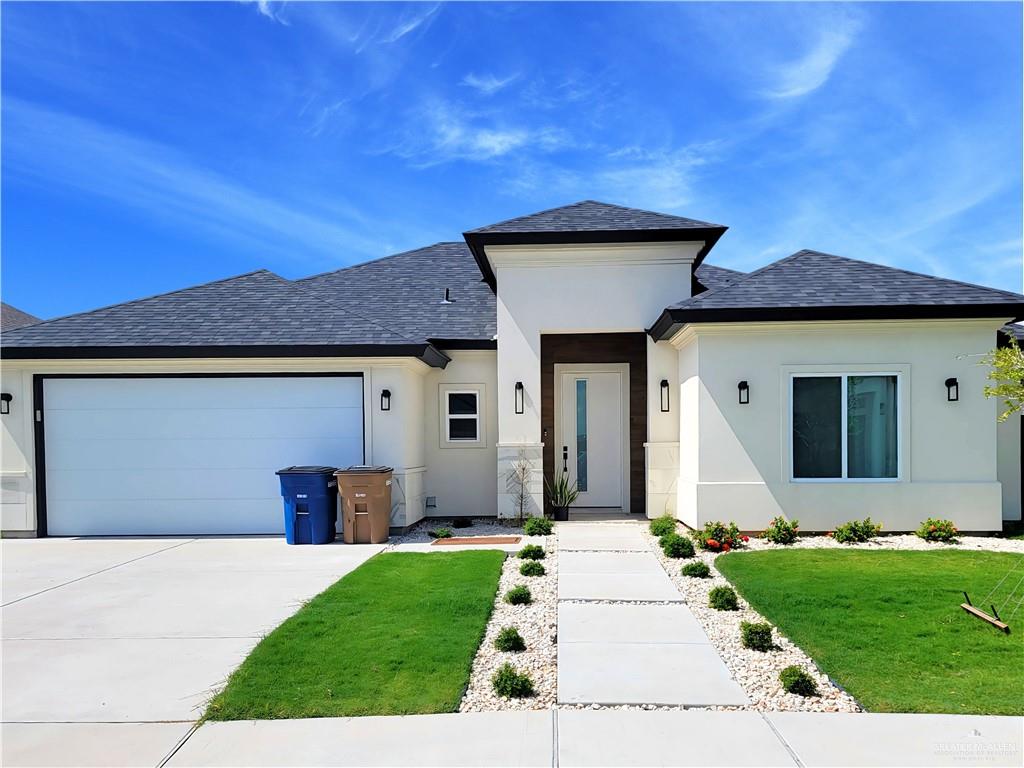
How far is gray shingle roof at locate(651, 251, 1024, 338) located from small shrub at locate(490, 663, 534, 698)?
252 inches

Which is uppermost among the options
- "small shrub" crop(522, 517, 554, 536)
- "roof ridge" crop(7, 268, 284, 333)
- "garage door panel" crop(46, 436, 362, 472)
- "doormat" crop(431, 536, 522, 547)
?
"roof ridge" crop(7, 268, 284, 333)

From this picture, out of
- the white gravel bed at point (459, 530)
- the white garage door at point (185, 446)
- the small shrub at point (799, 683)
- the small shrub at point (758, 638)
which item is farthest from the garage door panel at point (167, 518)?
the small shrub at point (799, 683)

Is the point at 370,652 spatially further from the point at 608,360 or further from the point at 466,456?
the point at 608,360

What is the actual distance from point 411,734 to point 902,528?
28.2ft

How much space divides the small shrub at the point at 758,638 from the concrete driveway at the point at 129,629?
3.90 meters

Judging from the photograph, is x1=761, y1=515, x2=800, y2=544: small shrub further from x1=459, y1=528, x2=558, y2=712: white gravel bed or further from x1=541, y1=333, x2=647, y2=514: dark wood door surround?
x1=459, y1=528, x2=558, y2=712: white gravel bed

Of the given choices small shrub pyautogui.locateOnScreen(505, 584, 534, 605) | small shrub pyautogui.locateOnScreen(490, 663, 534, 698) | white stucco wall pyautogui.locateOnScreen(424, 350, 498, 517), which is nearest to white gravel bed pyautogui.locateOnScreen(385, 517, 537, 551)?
white stucco wall pyautogui.locateOnScreen(424, 350, 498, 517)

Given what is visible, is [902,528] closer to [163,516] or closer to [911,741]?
[911,741]

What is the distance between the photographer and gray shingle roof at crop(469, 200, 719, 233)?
432 inches

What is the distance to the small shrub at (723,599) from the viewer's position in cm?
616

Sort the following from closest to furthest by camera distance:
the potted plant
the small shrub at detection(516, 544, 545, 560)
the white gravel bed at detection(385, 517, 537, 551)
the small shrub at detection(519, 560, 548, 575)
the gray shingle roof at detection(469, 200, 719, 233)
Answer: the small shrub at detection(519, 560, 548, 575) < the small shrub at detection(516, 544, 545, 560) < the white gravel bed at detection(385, 517, 537, 551) < the gray shingle roof at detection(469, 200, 719, 233) < the potted plant

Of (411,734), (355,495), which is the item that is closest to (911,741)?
(411,734)

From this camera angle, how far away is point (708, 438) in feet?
31.8

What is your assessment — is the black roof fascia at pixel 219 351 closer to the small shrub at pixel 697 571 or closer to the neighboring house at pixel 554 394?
the neighboring house at pixel 554 394
